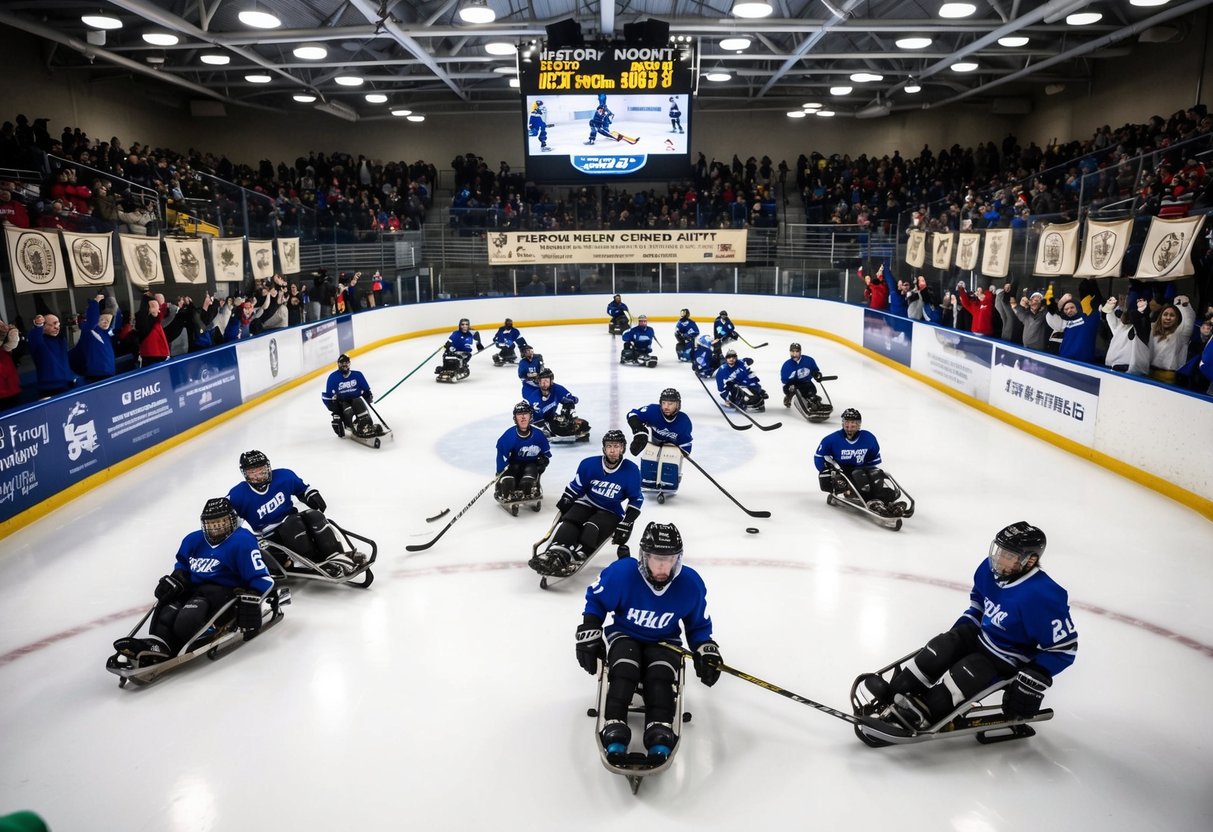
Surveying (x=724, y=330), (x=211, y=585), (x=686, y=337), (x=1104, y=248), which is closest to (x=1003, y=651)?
(x=211, y=585)

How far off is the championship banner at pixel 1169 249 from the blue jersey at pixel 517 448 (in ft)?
26.3

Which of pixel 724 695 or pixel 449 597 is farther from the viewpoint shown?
pixel 449 597

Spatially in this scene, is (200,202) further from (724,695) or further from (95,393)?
(724,695)

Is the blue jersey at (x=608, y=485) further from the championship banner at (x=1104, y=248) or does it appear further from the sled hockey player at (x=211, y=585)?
the championship banner at (x=1104, y=248)

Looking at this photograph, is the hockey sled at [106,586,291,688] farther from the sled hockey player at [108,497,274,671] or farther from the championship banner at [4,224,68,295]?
the championship banner at [4,224,68,295]

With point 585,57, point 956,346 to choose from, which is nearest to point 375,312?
point 585,57

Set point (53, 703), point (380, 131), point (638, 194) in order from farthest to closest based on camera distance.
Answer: point (380, 131) < point (638, 194) < point (53, 703)

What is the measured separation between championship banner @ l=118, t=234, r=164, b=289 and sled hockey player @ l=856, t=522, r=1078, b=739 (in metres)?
10.8

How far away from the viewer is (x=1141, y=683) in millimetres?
4562

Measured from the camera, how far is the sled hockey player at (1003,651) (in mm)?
3773

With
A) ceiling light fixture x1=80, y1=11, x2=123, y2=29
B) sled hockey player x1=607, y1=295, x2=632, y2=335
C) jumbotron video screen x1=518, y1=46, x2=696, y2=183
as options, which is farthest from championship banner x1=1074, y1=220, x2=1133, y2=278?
ceiling light fixture x1=80, y1=11, x2=123, y2=29

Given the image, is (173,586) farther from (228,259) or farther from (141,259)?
(228,259)

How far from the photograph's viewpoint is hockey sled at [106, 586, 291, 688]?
14.9 feet

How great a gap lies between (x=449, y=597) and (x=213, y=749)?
1.98 meters
